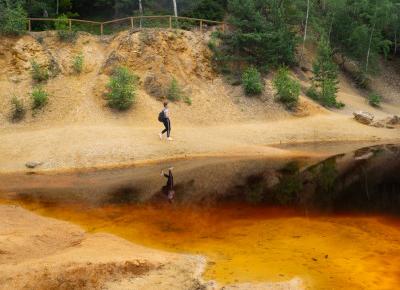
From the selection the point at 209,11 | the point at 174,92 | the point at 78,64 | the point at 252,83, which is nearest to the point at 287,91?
the point at 252,83

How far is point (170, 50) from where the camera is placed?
107ft

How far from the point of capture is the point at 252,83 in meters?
32.0

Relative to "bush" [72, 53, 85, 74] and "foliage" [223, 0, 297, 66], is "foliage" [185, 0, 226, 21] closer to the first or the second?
"foliage" [223, 0, 297, 66]

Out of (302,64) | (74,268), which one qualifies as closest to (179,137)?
(74,268)

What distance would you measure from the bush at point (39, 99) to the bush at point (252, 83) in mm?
12819

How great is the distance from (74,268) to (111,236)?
8.80 feet

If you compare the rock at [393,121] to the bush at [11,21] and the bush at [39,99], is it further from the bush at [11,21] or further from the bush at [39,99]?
the bush at [11,21]

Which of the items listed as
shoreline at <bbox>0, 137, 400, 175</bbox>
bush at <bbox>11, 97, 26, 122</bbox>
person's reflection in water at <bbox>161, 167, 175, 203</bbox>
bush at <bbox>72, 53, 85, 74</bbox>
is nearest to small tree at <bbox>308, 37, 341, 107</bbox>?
shoreline at <bbox>0, 137, 400, 175</bbox>

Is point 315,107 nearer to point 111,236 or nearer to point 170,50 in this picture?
point 170,50

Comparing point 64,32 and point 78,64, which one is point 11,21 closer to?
point 64,32

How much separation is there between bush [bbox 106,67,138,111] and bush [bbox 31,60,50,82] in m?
3.98

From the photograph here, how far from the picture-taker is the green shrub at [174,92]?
3006 centimetres

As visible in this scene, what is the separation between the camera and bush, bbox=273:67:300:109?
31719mm

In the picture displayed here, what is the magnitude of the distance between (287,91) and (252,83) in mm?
2351
